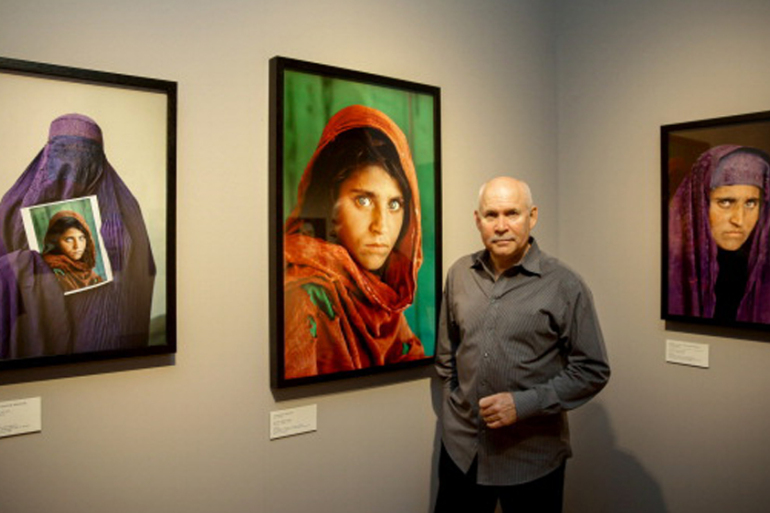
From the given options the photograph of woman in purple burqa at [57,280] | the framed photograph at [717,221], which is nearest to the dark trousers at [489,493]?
the framed photograph at [717,221]

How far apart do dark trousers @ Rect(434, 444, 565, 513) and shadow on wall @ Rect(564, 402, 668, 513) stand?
697 mm

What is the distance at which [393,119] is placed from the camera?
2.38 m

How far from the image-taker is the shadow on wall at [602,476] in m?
2.74

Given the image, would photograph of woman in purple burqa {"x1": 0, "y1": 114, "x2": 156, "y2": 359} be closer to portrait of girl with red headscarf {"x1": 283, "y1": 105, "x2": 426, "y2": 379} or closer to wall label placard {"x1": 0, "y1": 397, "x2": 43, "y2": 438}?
wall label placard {"x1": 0, "y1": 397, "x2": 43, "y2": 438}

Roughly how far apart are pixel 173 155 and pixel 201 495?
1.08m

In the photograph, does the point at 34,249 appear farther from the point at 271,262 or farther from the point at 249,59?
the point at 249,59

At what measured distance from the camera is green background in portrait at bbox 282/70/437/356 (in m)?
2.11

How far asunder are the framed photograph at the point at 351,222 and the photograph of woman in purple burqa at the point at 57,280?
0.45m

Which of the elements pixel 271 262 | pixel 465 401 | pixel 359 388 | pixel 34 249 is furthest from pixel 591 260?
pixel 34 249

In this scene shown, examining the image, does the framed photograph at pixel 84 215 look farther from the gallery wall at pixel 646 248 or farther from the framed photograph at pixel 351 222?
the gallery wall at pixel 646 248

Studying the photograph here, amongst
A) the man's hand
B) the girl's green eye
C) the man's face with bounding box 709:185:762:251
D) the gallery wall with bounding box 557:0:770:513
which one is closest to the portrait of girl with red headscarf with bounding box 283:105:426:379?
the girl's green eye

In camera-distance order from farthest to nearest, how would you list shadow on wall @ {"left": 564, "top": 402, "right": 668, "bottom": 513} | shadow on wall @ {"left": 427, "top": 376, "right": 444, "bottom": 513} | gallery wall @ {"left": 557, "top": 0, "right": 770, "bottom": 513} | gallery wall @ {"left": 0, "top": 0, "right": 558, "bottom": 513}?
1. shadow on wall @ {"left": 564, "top": 402, "right": 668, "bottom": 513}
2. shadow on wall @ {"left": 427, "top": 376, "right": 444, "bottom": 513}
3. gallery wall @ {"left": 557, "top": 0, "right": 770, "bottom": 513}
4. gallery wall @ {"left": 0, "top": 0, "right": 558, "bottom": 513}

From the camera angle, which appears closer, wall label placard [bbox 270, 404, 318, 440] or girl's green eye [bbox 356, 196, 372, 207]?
wall label placard [bbox 270, 404, 318, 440]

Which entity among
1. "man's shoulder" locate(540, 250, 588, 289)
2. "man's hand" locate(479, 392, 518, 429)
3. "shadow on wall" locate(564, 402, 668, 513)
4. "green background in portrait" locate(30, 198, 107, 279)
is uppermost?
"green background in portrait" locate(30, 198, 107, 279)
